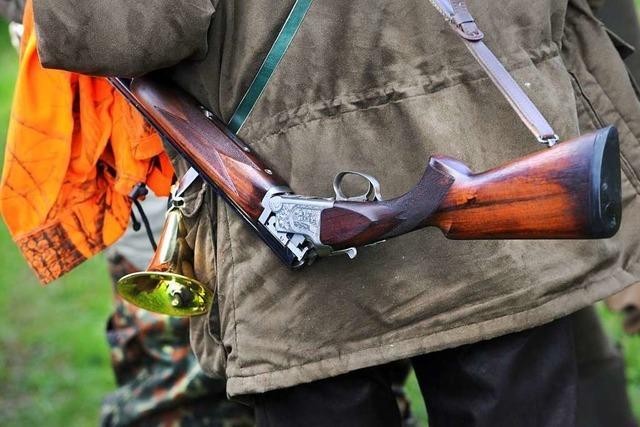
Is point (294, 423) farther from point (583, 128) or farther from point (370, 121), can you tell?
point (583, 128)

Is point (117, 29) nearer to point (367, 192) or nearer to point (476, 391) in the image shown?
point (367, 192)

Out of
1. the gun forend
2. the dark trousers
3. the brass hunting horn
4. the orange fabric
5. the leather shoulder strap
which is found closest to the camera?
the gun forend

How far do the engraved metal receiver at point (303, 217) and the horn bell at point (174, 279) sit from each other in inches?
9.2

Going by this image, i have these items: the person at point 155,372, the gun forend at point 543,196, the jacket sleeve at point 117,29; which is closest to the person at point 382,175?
the jacket sleeve at point 117,29

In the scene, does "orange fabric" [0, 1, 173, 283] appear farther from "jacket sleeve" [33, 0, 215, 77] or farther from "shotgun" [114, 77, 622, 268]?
"jacket sleeve" [33, 0, 215, 77]

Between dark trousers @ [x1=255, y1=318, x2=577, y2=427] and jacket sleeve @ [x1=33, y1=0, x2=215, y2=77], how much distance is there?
0.65 metres

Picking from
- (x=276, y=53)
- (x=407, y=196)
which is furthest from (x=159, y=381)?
(x=407, y=196)

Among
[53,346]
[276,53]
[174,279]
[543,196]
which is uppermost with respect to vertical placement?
[276,53]

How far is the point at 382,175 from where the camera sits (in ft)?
6.88

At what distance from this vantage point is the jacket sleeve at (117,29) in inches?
79.4

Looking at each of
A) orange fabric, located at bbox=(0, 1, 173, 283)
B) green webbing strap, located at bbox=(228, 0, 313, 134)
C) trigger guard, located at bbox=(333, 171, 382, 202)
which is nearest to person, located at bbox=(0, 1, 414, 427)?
orange fabric, located at bbox=(0, 1, 173, 283)

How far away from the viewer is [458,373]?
2158mm

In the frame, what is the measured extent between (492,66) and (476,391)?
0.58 metres

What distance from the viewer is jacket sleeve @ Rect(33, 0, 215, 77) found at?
202 cm
